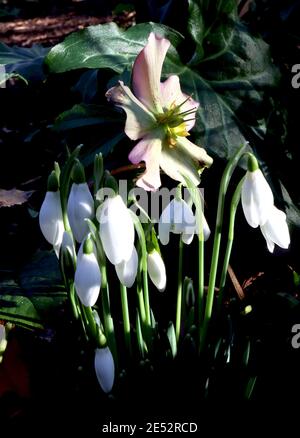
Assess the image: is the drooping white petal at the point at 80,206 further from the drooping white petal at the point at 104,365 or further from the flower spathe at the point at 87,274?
the drooping white petal at the point at 104,365

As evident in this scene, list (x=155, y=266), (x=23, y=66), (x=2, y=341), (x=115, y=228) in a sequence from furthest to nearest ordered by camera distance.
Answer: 1. (x=23, y=66)
2. (x=2, y=341)
3. (x=155, y=266)
4. (x=115, y=228)

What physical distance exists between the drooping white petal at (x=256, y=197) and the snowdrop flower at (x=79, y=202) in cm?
18

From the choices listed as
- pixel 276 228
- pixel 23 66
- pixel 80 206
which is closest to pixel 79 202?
pixel 80 206

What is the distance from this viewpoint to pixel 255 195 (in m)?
0.74

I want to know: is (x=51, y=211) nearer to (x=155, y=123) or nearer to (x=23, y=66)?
(x=155, y=123)

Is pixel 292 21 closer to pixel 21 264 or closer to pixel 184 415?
pixel 21 264

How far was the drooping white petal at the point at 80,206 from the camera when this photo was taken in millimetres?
728

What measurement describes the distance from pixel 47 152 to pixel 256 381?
0.68 metres

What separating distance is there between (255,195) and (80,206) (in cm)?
20

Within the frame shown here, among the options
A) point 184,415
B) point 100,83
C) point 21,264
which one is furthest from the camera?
point 100,83

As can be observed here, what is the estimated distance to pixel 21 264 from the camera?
1.06 m

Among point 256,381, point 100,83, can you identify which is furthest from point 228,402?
point 100,83

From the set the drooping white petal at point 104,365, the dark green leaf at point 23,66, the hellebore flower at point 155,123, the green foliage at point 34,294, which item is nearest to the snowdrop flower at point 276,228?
the hellebore flower at point 155,123

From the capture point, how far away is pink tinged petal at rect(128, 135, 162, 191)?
80cm
